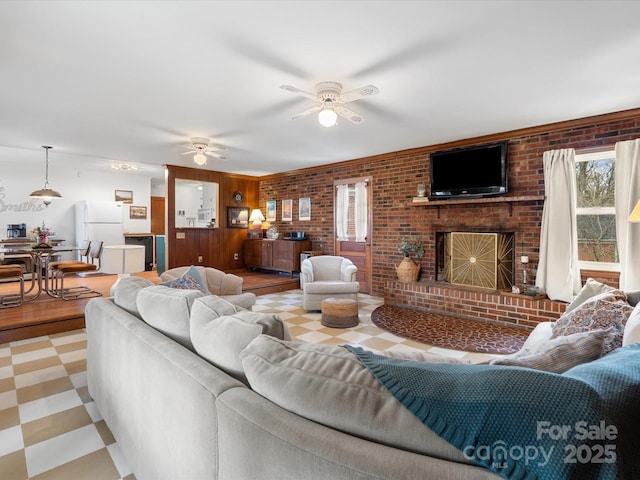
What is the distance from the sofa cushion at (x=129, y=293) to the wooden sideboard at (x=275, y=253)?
435 centimetres

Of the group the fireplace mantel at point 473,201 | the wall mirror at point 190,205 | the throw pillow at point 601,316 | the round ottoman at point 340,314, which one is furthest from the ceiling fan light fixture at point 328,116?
the wall mirror at point 190,205

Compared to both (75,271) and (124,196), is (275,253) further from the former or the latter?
(124,196)

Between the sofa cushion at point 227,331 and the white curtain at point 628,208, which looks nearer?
the sofa cushion at point 227,331

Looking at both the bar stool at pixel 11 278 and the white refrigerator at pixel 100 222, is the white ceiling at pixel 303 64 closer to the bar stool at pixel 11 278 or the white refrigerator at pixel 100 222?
the bar stool at pixel 11 278

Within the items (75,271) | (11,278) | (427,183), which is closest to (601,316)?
(427,183)

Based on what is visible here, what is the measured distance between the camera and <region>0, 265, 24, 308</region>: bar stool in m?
3.88

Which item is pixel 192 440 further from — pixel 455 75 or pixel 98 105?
pixel 98 105

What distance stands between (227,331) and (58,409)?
184 centimetres

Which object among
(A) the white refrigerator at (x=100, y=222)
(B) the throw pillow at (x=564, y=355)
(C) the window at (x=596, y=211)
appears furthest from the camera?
(A) the white refrigerator at (x=100, y=222)

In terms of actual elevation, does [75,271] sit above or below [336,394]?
below

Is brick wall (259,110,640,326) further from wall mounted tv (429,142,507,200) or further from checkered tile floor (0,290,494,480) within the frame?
checkered tile floor (0,290,494,480)

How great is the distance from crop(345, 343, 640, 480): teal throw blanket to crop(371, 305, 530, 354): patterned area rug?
2.72 m

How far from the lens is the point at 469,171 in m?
4.45

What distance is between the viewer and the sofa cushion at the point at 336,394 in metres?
0.72
